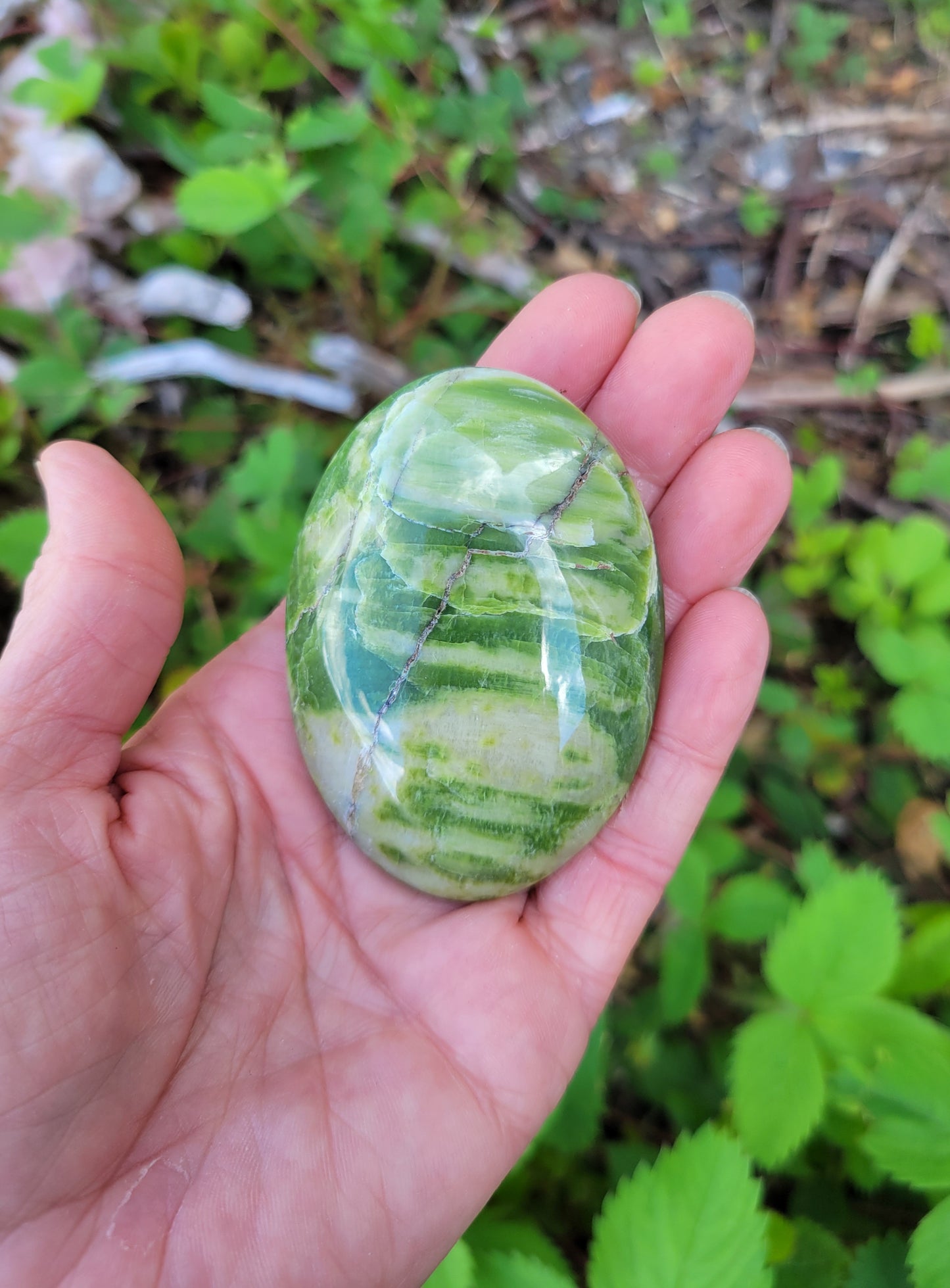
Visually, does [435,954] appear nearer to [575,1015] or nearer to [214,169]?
[575,1015]

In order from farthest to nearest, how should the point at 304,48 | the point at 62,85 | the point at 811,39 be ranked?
the point at 811,39, the point at 304,48, the point at 62,85

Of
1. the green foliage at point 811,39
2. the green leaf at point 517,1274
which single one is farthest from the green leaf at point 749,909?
the green foliage at point 811,39

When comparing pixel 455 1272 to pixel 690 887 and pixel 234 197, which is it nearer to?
pixel 690 887

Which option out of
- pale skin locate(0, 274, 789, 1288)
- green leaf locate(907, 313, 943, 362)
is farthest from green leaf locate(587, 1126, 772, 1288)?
green leaf locate(907, 313, 943, 362)

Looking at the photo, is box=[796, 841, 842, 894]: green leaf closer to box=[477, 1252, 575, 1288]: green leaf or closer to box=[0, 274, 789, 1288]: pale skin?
box=[0, 274, 789, 1288]: pale skin

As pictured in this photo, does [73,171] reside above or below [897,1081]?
above

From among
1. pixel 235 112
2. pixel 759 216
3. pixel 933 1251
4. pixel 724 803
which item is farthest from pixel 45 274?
pixel 933 1251

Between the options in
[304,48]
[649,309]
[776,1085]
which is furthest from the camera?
[649,309]
